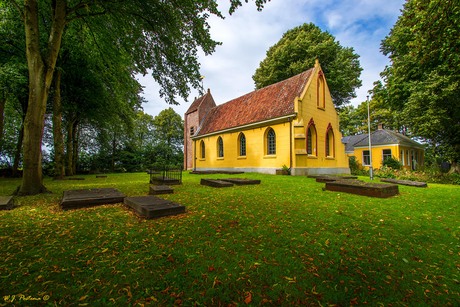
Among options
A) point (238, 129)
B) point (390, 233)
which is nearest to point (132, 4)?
point (390, 233)

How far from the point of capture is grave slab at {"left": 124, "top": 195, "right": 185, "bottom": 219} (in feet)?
15.1

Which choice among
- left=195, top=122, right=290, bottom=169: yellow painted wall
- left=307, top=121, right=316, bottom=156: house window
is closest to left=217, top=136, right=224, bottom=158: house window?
left=195, top=122, right=290, bottom=169: yellow painted wall

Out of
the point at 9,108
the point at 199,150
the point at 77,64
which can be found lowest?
the point at 199,150

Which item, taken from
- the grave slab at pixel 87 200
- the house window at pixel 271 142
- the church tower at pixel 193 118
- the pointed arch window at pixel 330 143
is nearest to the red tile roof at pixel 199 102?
the church tower at pixel 193 118

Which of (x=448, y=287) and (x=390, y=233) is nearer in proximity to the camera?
(x=448, y=287)

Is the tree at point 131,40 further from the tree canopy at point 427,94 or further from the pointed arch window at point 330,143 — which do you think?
the pointed arch window at point 330,143

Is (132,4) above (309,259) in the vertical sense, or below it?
above

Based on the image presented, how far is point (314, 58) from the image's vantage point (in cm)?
2572

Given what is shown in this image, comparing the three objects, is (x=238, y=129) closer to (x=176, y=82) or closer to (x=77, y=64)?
(x=176, y=82)

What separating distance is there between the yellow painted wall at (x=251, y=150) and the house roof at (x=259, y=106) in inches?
39.3

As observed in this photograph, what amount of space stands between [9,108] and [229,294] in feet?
86.7

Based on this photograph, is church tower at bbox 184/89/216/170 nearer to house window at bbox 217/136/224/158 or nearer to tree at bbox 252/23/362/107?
house window at bbox 217/136/224/158

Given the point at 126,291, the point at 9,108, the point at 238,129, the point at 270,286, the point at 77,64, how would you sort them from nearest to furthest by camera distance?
the point at 126,291 → the point at 270,286 → the point at 77,64 → the point at 9,108 → the point at 238,129

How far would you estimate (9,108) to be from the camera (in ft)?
60.7
